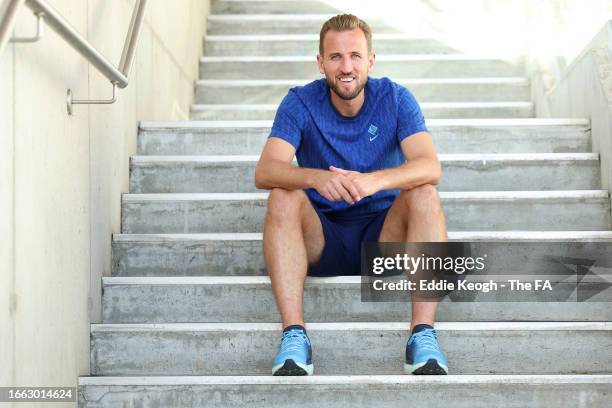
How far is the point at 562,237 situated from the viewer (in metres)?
3.02

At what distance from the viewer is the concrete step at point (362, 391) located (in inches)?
96.7

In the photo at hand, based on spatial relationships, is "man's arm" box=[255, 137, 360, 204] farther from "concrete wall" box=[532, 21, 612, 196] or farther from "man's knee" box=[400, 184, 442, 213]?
"concrete wall" box=[532, 21, 612, 196]

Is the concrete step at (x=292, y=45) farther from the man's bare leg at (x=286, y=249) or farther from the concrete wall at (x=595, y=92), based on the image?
the man's bare leg at (x=286, y=249)

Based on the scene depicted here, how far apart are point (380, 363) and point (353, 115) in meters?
0.73

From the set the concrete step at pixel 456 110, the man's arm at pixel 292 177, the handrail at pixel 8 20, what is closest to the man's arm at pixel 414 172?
the man's arm at pixel 292 177

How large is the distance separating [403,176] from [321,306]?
0.45m

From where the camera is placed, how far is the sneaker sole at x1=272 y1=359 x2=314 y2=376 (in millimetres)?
2477

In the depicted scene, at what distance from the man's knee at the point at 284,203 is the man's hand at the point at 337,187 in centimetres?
8

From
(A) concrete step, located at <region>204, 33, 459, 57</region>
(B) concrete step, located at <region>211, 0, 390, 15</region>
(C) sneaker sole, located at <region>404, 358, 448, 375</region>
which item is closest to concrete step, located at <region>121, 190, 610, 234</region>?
(C) sneaker sole, located at <region>404, 358, 448, 375</region>

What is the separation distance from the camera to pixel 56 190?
2430 mm

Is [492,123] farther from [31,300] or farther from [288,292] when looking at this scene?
[31,300]

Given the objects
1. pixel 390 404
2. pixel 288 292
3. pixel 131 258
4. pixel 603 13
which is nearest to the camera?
pixel 390 404

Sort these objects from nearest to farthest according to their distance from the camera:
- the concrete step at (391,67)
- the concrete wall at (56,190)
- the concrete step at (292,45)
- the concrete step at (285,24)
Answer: the concrete wall at (56,190), the concrete step at (391,67), the concrete step at (292,45), the concrete step at (285,24)

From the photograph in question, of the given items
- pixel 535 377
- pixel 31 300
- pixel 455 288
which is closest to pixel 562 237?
pixel 455 288
